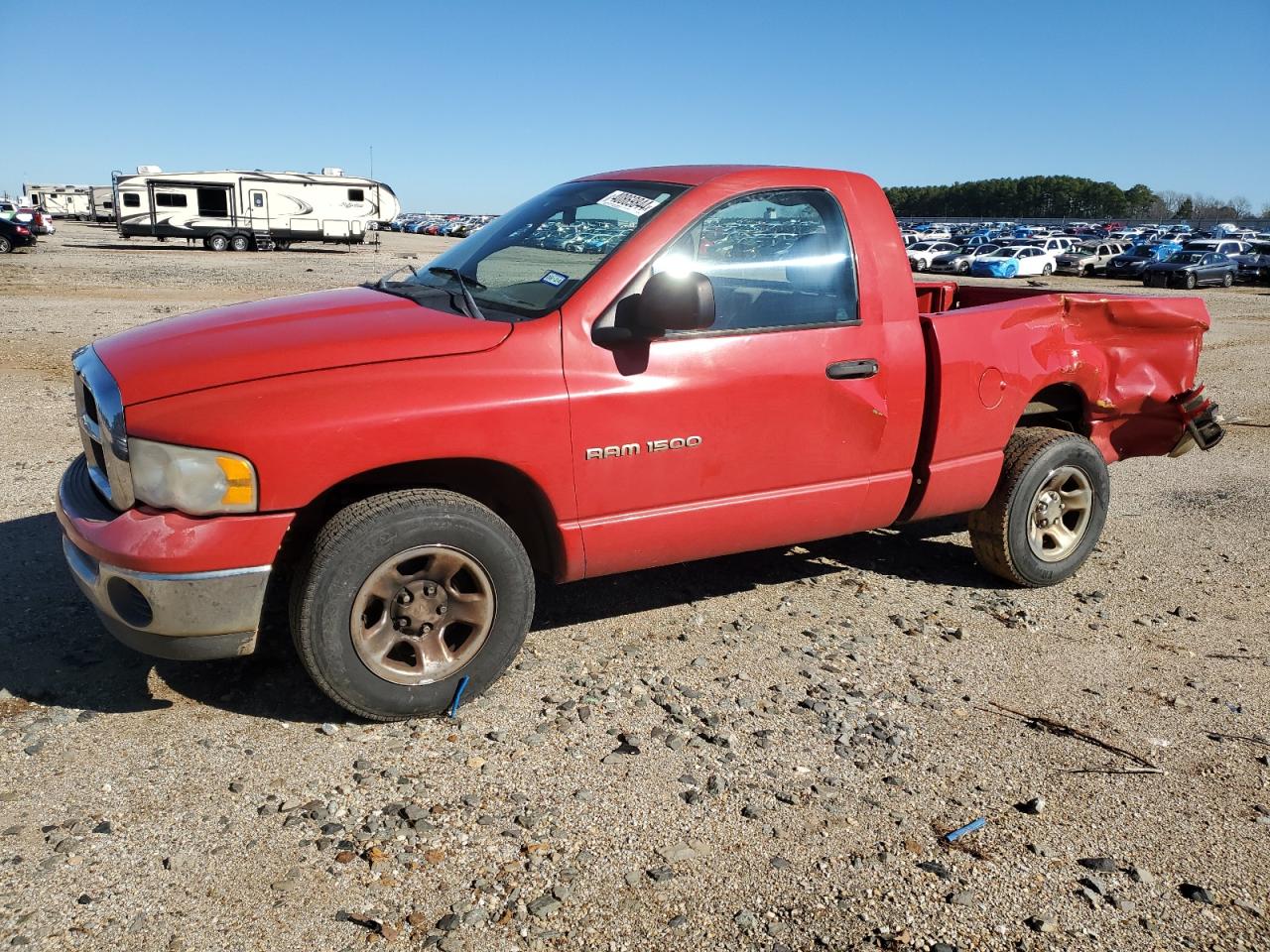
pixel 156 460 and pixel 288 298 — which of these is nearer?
pixel 156 460

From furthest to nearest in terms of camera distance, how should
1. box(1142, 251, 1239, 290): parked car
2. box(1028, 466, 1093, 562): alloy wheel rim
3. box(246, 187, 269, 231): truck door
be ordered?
box(246, 187, 269, 231): truck door < box(1142, 251, 1239, 290): parked car < box(1028, 466, 1093, 562): alloy wheel rim

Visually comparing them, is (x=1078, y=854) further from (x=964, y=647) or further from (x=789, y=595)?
(x=789, y=595)

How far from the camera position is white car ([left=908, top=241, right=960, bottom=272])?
43.9 metres

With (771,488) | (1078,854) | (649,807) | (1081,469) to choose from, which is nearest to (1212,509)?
(1081,469)

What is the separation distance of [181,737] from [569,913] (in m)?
1.64

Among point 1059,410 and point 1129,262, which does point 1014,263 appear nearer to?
point 1129,262

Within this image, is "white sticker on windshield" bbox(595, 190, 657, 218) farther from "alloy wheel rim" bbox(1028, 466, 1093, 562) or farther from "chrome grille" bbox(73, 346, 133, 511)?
"alloy wheel rim" bbox(1028, 466, 1093, 562)

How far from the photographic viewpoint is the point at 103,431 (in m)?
3.45

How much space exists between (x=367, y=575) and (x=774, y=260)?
6.86 feet

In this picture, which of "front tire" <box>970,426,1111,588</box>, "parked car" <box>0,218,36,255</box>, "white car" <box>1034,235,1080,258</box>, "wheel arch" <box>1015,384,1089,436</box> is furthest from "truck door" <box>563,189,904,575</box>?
"white car" <box>1034,235,1080,258</box>

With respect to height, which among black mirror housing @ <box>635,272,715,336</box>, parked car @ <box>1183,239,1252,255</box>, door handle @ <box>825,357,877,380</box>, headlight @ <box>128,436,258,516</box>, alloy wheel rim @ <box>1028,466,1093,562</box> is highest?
parked car @ <box>1183,239,1252,255</box>

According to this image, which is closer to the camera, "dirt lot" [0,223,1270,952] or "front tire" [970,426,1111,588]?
"dirt lot" [0,223,1270,952]

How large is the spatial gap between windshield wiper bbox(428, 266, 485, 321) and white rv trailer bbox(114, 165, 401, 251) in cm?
4241

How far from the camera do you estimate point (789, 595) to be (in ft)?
16.7
